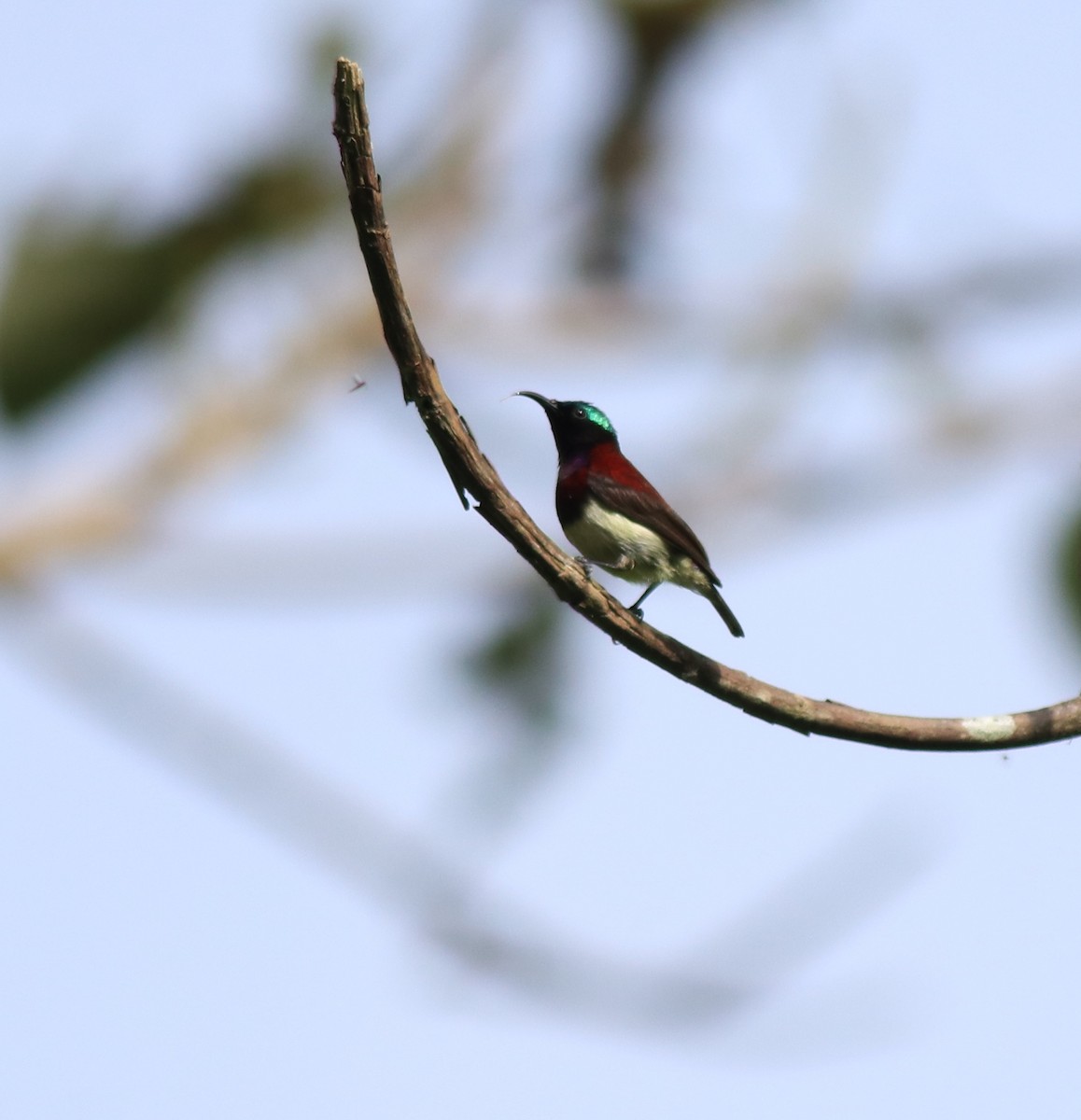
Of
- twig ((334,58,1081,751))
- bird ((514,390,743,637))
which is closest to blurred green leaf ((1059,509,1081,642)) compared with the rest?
twig ((334,58,1081,751))

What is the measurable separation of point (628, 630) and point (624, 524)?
61.8 inches

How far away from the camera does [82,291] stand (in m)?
4.08

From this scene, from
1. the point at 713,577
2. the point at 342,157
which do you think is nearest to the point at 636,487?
the point at 713,577

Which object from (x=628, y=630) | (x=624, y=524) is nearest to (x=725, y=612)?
(x=624, y=524)

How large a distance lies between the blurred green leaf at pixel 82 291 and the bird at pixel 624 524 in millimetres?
1195

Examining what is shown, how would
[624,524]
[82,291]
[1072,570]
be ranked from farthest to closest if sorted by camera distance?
[624,524] < [82,291] < [1072,570]

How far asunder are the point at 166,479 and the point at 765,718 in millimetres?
2296

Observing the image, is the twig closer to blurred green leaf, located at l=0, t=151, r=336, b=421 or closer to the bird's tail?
blurred green leaf, located at l=0, t=151, r=336, b=421

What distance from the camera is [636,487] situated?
4941mm

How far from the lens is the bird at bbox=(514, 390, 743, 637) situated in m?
4.88

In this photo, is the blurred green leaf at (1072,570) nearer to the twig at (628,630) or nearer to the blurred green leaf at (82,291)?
the twig at (628,630)

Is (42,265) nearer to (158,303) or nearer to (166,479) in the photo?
(158,303)

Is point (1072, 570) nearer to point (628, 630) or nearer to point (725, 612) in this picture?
point (628, 630)

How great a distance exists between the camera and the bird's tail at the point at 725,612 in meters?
5.34
